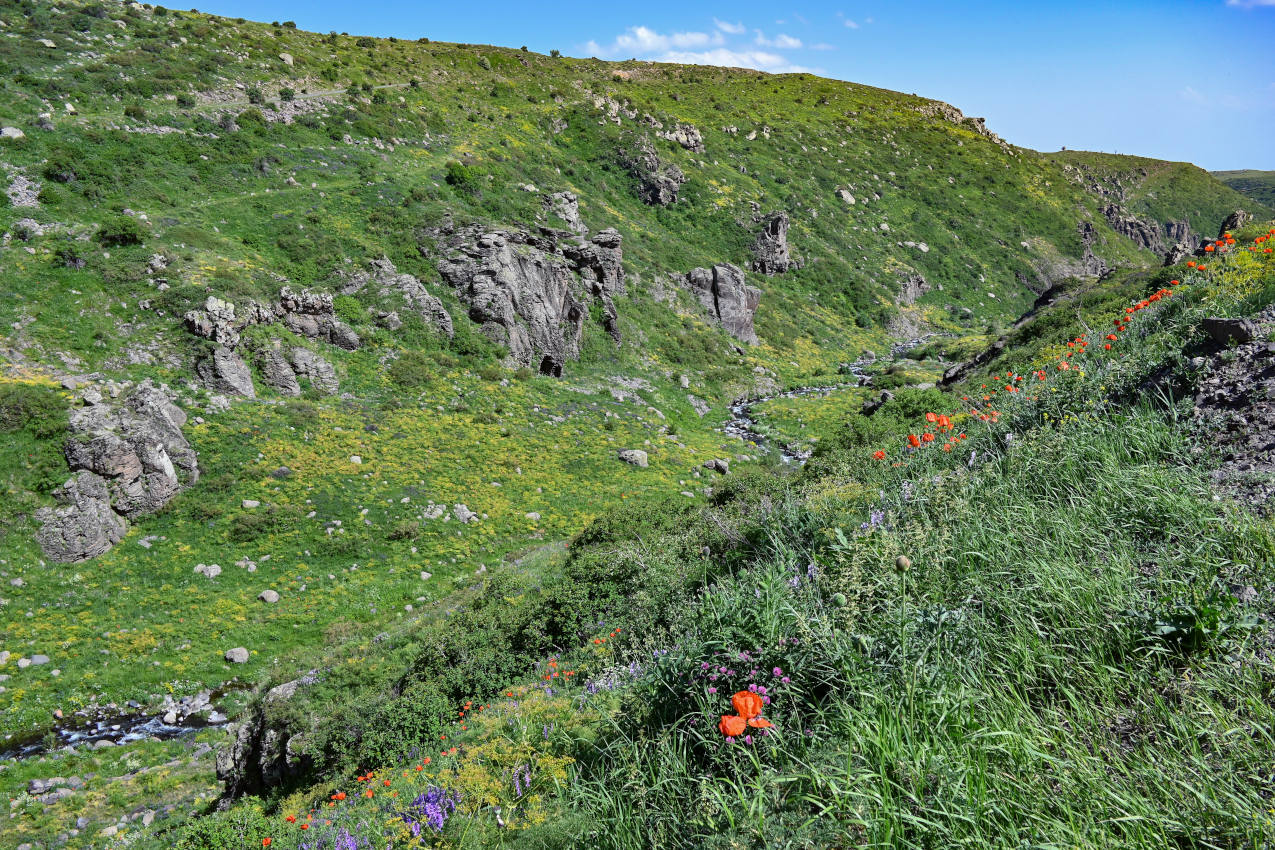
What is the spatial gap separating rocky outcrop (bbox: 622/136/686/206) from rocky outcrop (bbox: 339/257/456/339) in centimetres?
3493

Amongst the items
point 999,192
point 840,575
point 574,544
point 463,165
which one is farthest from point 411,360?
point 999,192

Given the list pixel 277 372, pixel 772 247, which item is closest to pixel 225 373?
pixel 277 372

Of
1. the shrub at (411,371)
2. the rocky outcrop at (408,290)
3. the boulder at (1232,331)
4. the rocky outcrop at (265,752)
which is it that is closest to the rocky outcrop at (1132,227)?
the rocky outcrop at (408,290)

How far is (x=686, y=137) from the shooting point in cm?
6831

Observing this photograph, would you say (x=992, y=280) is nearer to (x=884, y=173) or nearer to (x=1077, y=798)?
(x=884, y=173)

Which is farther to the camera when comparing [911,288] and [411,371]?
[911,288]

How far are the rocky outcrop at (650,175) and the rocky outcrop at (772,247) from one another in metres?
10.3

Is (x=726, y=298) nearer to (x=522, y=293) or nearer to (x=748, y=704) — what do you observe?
(x=522, y=293)

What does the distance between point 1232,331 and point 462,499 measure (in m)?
18.8

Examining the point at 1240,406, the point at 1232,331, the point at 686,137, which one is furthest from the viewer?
the point at 686,137

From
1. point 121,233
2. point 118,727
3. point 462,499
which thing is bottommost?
point 118,727

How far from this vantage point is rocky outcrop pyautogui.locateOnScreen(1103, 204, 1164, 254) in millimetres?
100312

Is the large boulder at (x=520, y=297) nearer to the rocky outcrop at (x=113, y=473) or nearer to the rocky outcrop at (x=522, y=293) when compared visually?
the rocky outcrop at (x=522, y=293)

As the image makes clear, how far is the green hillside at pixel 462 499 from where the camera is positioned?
3188 mm
